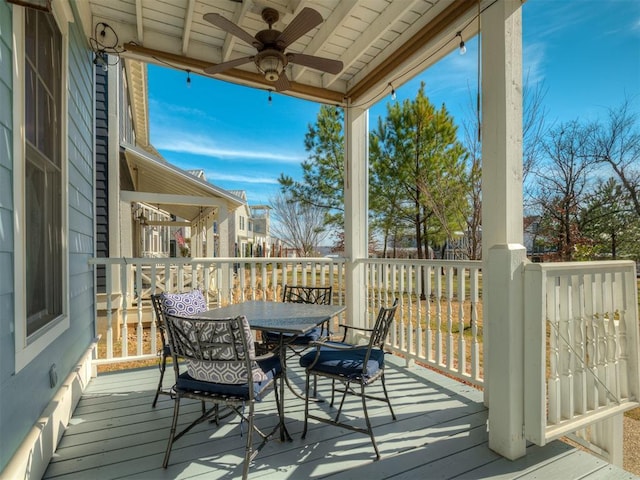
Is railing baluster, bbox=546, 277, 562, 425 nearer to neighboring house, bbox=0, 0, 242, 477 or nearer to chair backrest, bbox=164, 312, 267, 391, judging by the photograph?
chair backrest, bbox=164, 312, 267, 391

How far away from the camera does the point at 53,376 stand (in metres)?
2.13

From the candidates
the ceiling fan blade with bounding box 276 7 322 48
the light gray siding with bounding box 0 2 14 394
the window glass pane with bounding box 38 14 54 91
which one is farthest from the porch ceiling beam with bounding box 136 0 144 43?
the light gray siding with bounding box 0 2 14 394

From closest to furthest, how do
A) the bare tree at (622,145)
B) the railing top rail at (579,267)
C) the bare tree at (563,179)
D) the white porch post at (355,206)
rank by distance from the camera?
the railing top rail at (579,267) < the white porch post at (355,206) < the bare tree at (622,145) < the bare tree at (563,179)

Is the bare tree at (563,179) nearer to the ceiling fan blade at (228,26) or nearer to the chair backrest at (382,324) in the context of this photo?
the chair backrest at (382,324)

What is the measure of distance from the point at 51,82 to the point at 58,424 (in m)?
2.20

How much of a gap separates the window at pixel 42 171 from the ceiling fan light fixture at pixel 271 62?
1384 millimetres

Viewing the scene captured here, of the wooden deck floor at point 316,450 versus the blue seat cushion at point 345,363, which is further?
the blue seat cushion at point 345,363

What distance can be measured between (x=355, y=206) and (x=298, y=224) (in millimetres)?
9326

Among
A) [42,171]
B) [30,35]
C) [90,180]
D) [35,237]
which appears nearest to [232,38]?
[30,35]

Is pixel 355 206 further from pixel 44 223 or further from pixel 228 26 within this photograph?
pixel 44 223

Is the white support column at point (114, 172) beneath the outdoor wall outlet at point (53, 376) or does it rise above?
above

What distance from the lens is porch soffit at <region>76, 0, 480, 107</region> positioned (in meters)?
2.91

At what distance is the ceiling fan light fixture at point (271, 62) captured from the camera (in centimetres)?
270

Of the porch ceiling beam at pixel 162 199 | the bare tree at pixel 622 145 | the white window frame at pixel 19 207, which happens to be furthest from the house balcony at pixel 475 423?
the bare tree at pixel 622 145
